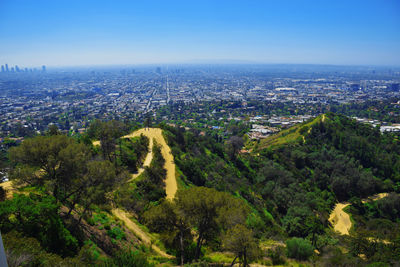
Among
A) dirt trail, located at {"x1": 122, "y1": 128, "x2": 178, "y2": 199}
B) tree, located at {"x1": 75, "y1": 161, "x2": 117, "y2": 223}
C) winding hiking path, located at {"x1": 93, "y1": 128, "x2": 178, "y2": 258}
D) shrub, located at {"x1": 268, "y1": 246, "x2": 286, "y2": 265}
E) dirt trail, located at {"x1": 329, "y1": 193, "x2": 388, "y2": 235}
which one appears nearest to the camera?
tree, located at {"x1": 75, "y1": 161, "x2": 117, "y2": 223}

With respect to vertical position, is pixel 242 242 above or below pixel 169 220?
above

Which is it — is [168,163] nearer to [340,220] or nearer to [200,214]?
[200,214]

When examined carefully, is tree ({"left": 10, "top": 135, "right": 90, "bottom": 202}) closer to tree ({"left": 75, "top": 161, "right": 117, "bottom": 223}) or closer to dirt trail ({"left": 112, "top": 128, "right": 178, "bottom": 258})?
tree ({"left": 75, "top": 161, "right": 117, "bottom": 223})

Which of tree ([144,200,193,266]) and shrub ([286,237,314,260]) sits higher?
tree ([144,200,193,266])

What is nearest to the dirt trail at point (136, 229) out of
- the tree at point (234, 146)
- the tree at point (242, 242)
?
the tree at point (242, 242)

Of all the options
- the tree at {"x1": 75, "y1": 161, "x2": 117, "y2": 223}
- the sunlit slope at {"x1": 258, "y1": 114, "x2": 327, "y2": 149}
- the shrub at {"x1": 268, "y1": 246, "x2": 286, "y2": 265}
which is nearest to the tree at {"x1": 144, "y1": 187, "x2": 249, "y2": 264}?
the tree at {"x1": 75, "y1": 161, "x2": 117, "y2": 223}

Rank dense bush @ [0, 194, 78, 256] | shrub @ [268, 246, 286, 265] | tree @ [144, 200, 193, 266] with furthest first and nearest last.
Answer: shrub @ [268, 246, 286, 265]
tree @ [144, 200, 193, 266]
dense bush @ [0, 194, 78, 256]

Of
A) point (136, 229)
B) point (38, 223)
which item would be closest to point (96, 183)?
point (38, 223)

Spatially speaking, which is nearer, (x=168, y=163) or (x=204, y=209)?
(x=204, y=209)

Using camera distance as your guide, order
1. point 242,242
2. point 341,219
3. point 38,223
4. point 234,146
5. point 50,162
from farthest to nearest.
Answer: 1. point 234,146
2. point 341,219
3. point 50,162
4. point 242,242
5. point 38,223
